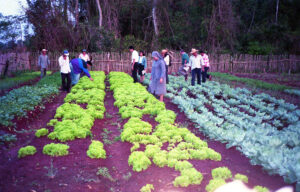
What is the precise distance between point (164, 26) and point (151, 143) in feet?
86.9

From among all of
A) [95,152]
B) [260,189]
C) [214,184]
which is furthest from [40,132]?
[260,189]

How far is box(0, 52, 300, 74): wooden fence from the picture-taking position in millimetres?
20469

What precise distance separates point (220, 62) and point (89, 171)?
1952 cm

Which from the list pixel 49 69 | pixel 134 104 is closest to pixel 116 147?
pixel 134 104

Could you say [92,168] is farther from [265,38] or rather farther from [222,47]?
[265,38]

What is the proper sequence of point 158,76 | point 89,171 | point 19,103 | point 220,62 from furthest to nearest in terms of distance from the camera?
1. point 220,62
2. point 158,76
3. point 19,103
4. point 89,171

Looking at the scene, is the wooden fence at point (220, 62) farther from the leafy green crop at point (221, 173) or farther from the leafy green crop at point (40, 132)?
the leafy green crop at point (221, 173)

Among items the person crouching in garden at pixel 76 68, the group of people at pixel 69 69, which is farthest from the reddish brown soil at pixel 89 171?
the person crouching in garden at pixel 76 68

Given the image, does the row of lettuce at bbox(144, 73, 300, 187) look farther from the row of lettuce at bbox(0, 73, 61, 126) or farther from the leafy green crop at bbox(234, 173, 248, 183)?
the row of lettuce at bbox(0, 73, 61, 126)

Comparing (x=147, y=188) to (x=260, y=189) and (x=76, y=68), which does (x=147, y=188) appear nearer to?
(x=260, y=189)

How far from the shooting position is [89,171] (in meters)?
4.36

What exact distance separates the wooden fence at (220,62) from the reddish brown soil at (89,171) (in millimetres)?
15351

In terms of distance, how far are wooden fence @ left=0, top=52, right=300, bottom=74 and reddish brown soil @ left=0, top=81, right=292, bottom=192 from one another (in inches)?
604

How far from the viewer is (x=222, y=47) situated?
27.3m
